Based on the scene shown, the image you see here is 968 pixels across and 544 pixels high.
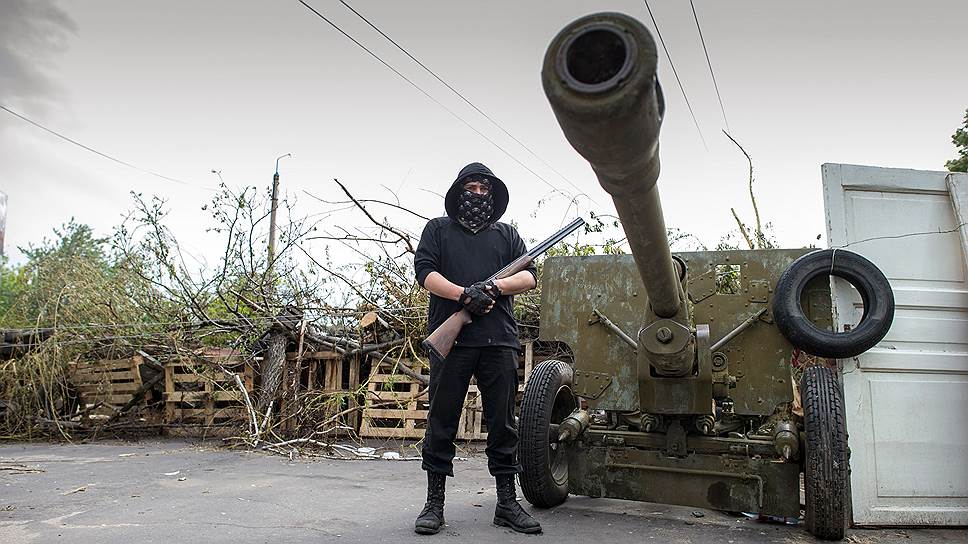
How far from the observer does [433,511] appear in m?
3.73

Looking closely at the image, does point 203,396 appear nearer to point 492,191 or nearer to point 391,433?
point 391,433

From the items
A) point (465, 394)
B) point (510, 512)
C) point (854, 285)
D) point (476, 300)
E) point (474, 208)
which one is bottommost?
point (510, 512)

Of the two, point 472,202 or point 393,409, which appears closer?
point 472,202

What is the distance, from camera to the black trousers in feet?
12.6

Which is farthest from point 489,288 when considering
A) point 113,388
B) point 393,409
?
point 113,388

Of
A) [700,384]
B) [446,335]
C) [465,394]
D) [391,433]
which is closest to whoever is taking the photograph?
[446,335]

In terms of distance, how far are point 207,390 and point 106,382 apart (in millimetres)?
1590

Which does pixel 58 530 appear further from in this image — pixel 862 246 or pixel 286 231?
pixel 286 231

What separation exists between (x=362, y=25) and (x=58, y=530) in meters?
6.15

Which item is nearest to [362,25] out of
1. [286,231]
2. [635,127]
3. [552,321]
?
[286,231]

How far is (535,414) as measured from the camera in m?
4.30

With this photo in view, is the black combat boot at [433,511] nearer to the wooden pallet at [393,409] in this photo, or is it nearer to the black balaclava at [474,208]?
the black balaclava at [474,208]

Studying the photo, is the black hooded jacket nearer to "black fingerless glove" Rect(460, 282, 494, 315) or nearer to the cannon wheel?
"black fingerless glove" Rect(460, 282, 494, 315)

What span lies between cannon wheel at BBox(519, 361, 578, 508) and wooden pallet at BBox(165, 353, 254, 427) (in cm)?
535
